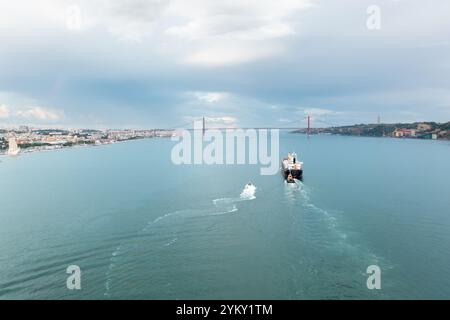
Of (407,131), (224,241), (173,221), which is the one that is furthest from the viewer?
(407,131)

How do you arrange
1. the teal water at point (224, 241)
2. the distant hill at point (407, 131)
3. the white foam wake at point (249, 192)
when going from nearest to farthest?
→ 1. the teal water at point (224, 241)
2. the white foam wake at point (249, 192)
3. the distant hill at point (407, 131)

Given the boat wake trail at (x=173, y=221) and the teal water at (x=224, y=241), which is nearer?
the teal water at (x=224, y=241)

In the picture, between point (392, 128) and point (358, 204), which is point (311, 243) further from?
point (392, 128)

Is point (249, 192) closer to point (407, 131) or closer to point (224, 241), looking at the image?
point (224, 241)

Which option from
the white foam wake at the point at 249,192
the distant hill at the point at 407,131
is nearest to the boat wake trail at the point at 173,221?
the white foam wake at the point at 249,192

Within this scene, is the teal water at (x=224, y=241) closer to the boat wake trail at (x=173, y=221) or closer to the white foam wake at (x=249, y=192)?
the boat wake trail at (x=173, y=221)

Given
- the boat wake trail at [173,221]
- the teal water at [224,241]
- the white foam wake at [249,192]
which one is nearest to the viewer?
the teal water at [224,241]

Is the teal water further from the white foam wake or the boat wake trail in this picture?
the white foam wake

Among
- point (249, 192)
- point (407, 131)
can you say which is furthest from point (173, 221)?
point (407, 131)
